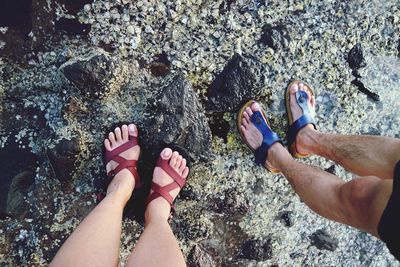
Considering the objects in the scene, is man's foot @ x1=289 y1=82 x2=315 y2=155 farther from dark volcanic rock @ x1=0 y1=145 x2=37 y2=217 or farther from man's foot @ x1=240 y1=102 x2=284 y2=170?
dark volcanic rock @ x1=0 y1=145 x2=37 y2=217

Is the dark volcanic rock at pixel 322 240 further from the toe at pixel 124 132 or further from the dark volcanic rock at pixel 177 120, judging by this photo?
the toe at pixel 124 132

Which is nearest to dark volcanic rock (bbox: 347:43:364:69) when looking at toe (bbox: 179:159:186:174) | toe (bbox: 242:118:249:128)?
toe (bbox: 242:118:249:128)

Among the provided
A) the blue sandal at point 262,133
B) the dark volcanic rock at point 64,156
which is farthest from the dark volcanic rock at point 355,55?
the dark volcanic rock at point 64,156

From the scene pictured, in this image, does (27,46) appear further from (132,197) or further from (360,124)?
(360,124)

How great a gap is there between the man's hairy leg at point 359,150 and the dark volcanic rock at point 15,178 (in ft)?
5.04

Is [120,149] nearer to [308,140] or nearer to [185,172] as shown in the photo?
[185,172]

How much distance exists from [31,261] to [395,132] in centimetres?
227

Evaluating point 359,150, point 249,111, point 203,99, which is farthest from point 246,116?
point 359,150

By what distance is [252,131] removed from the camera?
264 centimetres

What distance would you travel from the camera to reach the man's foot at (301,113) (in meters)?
2.59

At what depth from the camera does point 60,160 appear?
8.19 feet

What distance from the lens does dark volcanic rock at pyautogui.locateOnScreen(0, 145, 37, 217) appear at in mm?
2531

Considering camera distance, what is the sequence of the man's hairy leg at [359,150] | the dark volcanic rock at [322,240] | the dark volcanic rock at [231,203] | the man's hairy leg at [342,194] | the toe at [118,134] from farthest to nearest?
1. the dark volcanic rock at [322,240]
2. the dark volcanic rock at [231,203]
3. the toe at [118,134]
4. the man's hairy leg at [359,150]
5. the man's hairy leg at [342,194]

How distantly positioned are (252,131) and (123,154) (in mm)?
743
